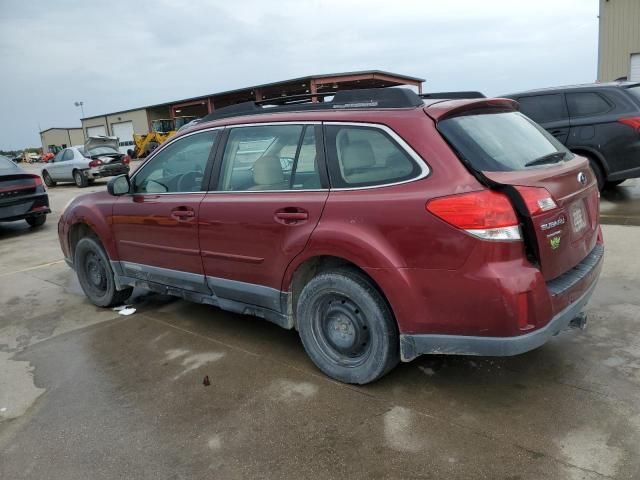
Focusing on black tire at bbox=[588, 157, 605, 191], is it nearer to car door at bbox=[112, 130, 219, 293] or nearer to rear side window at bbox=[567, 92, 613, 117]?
rear side window at bbox=[567, 92, 613, 117]

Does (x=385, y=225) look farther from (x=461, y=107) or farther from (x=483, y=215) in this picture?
(x=461, y=107)

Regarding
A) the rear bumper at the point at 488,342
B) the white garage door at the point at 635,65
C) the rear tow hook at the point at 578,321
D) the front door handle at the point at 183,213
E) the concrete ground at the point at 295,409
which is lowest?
the concrete ground at the point at 295,409

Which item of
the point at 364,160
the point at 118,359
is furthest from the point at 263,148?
the point at 118,359

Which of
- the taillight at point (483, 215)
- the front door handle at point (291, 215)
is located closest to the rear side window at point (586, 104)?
the taillight at point (483, 215)

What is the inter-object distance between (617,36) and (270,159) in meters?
22.6

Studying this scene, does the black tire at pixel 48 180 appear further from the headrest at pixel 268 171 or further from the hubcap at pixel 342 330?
the hubcap at pixel 342 330

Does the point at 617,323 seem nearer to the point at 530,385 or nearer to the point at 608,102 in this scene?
the point at 530,385

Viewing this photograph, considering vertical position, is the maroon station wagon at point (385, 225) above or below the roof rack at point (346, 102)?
below

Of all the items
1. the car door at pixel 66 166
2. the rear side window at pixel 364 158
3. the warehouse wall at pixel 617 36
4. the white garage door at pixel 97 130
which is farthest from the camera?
the white garage door at pixel 97 130

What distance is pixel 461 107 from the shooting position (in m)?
3.09

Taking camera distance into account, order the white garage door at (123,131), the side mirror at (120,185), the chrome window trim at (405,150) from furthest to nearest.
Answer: the white garage door at (123,131) → the side mirror at (120,185) → the chrome window trim at (405,150)

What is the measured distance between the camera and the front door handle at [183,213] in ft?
12.8

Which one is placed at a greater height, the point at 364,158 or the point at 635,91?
the point at 635,91

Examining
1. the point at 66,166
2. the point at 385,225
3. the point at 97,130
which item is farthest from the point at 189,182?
the point at 97,130
